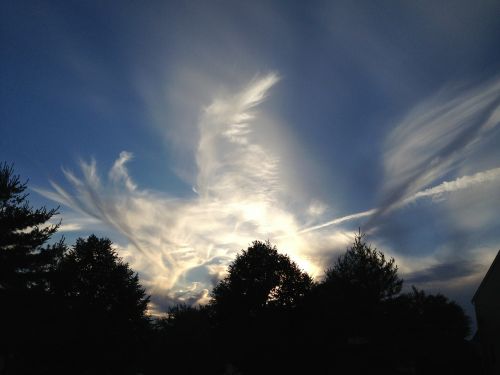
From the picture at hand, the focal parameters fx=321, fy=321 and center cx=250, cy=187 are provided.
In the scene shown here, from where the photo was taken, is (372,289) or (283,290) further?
(283,290)

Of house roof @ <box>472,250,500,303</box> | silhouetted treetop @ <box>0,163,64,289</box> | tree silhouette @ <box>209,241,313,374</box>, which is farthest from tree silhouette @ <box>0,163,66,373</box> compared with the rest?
house roof @ <box>472,250,500,303</box>

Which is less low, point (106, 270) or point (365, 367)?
point (106, 270)

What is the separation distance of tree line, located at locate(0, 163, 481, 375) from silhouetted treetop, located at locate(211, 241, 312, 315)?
0.12 m

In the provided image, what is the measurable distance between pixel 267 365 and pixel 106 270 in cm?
2227

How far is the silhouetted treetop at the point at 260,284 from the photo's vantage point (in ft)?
120

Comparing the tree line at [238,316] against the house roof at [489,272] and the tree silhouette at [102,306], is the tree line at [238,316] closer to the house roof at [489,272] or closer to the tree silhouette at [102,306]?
the tree silhouette at [102,306]

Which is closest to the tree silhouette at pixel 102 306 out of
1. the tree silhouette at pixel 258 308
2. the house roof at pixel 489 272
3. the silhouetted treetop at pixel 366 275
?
the tree silhouette at pixel 258 308

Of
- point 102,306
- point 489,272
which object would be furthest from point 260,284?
point 489,272

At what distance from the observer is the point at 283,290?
3691 cm

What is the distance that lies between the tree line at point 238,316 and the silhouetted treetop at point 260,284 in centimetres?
12

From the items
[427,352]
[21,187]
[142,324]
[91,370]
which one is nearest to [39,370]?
[91,370]

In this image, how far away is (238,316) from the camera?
37.3 metres

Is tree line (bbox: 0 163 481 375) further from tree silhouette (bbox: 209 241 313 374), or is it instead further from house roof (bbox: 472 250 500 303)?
house roof (bbox: 472 250 500 303)

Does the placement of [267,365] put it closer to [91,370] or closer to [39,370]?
[91,370]
